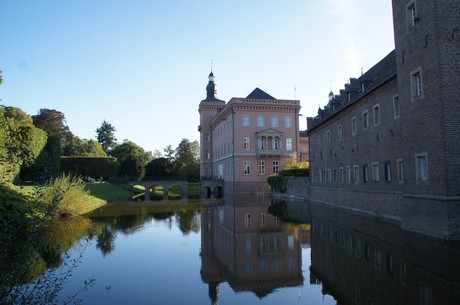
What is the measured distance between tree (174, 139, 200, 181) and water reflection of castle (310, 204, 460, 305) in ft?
207

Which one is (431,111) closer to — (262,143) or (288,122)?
(262,143)

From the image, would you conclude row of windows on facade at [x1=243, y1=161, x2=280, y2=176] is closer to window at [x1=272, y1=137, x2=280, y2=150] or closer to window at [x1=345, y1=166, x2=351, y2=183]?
window at [x1=272, y1=137, x2=280, y2=150]

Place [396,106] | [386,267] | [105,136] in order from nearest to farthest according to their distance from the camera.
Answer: [386,267] → [396,106] → [105,136]

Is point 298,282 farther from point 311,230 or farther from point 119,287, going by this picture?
point 311,230

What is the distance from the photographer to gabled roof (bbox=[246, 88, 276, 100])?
2143 inches

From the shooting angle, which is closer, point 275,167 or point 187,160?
point 275,167

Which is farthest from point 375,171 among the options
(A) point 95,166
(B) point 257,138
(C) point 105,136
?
(C) point 105,136

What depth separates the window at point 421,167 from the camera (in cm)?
1433

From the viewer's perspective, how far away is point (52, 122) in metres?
79.4

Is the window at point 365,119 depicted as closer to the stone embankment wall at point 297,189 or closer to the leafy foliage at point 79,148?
the stone embankment wall at point 297,189

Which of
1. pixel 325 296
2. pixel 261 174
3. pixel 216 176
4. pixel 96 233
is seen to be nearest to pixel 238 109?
pixel 261 174

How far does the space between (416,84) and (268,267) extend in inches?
383

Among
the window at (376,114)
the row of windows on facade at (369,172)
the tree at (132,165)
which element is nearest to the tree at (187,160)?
the tree at (132,165)

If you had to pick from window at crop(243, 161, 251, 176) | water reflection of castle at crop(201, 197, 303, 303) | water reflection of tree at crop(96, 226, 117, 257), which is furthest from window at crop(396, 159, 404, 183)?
window at crop(243, 161, 251, 176)
